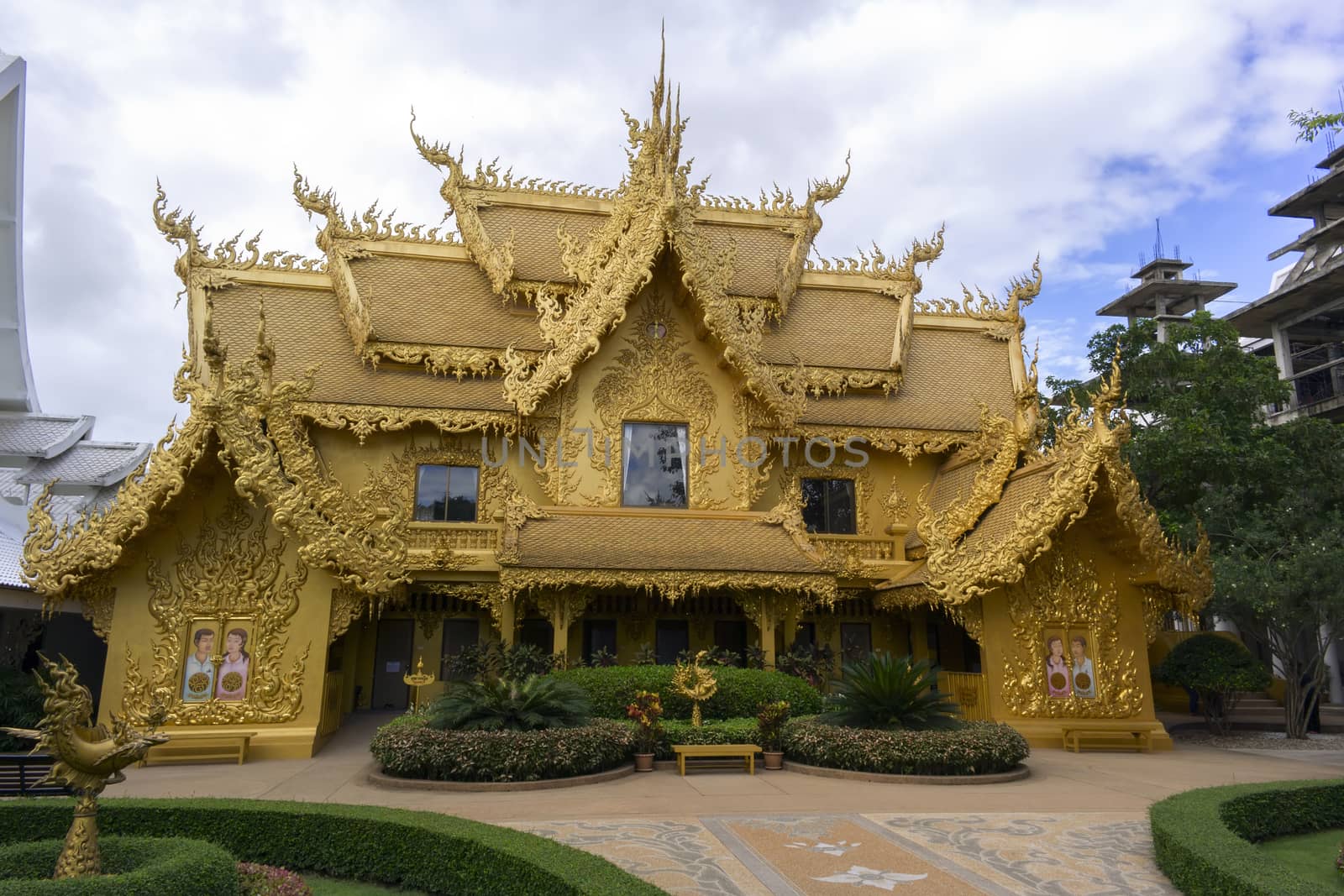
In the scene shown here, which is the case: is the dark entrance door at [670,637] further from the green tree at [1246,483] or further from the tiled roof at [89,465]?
the tiled roof at [89,465]

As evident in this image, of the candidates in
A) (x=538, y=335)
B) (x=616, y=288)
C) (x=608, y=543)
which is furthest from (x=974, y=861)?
(x=538, y=335)

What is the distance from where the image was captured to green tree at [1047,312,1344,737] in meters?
13.2

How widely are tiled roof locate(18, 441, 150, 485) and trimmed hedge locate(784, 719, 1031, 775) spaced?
11907 mm

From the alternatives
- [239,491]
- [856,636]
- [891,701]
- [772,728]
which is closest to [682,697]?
[772,728]

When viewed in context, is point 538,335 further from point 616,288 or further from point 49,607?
point 49,607

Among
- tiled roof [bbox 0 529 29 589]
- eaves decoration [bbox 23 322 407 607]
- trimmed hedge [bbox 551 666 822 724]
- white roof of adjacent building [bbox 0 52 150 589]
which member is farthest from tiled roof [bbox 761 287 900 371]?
tiled roof [bbox 0 529 29 589]

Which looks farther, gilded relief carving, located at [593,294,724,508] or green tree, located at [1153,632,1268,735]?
gilded relief carving, located at [593,294,724,508]

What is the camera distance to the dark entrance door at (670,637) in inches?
576

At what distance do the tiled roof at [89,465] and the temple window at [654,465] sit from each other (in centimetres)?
790

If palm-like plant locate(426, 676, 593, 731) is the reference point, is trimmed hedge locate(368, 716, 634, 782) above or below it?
below

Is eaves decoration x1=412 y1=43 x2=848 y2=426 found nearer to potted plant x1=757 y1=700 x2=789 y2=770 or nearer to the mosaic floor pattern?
potted plant x1=757 y1=700 x2=789 y2=770

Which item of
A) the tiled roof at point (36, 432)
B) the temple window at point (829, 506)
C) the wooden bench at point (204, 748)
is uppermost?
the tiled roof at point (36, 432)

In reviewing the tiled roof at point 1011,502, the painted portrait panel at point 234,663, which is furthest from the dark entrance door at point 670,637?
the painted portrait panel at point 234,663

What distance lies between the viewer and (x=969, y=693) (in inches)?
513
